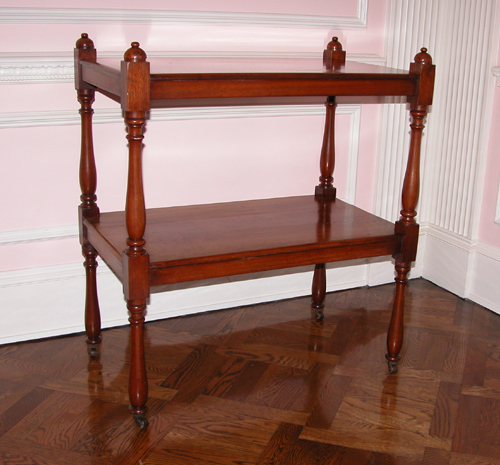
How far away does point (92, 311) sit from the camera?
198 centimetres

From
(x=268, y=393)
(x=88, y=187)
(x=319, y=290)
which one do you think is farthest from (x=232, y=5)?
(x=268, y=393)

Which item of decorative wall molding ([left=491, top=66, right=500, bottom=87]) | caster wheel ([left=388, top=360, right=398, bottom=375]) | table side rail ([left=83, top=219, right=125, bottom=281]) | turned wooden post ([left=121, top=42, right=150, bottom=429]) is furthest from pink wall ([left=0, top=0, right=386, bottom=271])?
caster wheel ([left=388, top=360, right=398, bottom=375])

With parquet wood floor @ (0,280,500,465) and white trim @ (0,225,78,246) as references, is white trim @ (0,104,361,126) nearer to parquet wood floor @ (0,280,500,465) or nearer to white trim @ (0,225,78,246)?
white trim @ (0,225,78,246)

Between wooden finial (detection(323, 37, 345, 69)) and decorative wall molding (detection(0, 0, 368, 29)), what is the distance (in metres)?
0.17

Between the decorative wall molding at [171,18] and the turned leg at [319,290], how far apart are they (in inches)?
33.2

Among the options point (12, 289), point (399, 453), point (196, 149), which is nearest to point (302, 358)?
point (399, 453)

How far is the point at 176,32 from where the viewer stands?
206cm

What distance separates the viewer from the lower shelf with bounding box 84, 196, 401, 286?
1.59m

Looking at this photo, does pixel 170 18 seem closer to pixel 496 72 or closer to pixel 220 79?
pixel 220 79

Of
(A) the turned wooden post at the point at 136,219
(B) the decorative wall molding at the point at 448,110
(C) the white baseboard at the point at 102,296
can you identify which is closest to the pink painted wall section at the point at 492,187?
(B) the decorative wall molding at the point at 448,110

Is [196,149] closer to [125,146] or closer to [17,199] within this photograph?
[125,146]

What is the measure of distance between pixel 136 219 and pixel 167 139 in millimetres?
701

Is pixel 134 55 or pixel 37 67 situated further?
pixel 37 67

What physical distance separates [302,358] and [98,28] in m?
1.19
